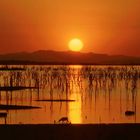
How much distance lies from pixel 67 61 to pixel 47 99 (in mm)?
135803

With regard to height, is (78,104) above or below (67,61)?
below

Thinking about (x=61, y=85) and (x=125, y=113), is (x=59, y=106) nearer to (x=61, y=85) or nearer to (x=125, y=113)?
(x=125, y=113)

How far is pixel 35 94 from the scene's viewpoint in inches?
1283
